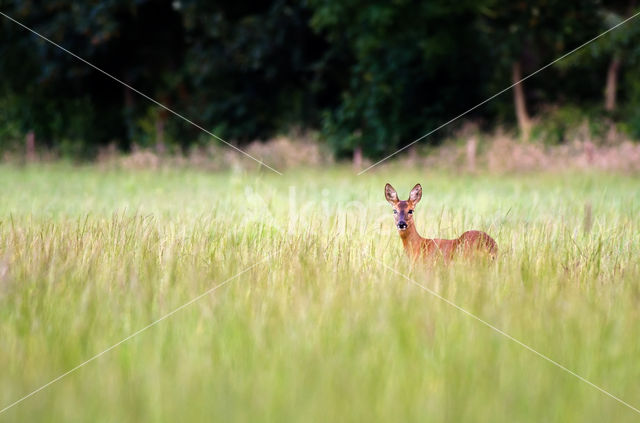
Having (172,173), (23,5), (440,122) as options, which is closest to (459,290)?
(172,173)

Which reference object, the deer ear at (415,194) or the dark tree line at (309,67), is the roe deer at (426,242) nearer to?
the deer ear at (415,194)

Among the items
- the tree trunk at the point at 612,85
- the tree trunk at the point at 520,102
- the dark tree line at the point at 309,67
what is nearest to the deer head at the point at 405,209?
the dark tree line at the point at 309,67

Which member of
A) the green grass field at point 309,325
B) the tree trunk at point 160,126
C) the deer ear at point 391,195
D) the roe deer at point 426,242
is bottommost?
the green grass field at point 309,325

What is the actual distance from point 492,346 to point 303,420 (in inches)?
41.8

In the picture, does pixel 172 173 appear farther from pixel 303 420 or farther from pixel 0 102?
pixel 303 420

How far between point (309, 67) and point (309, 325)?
66.9 ft

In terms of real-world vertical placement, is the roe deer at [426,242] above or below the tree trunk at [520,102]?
below

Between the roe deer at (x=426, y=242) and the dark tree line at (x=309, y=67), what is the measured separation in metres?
15.0

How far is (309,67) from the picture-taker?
921 inches

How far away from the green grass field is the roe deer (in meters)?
0.14

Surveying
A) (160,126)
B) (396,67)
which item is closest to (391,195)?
(396,67)

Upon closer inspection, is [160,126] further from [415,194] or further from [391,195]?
[415,194]

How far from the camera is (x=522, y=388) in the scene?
2941mm

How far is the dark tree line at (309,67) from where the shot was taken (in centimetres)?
2098
